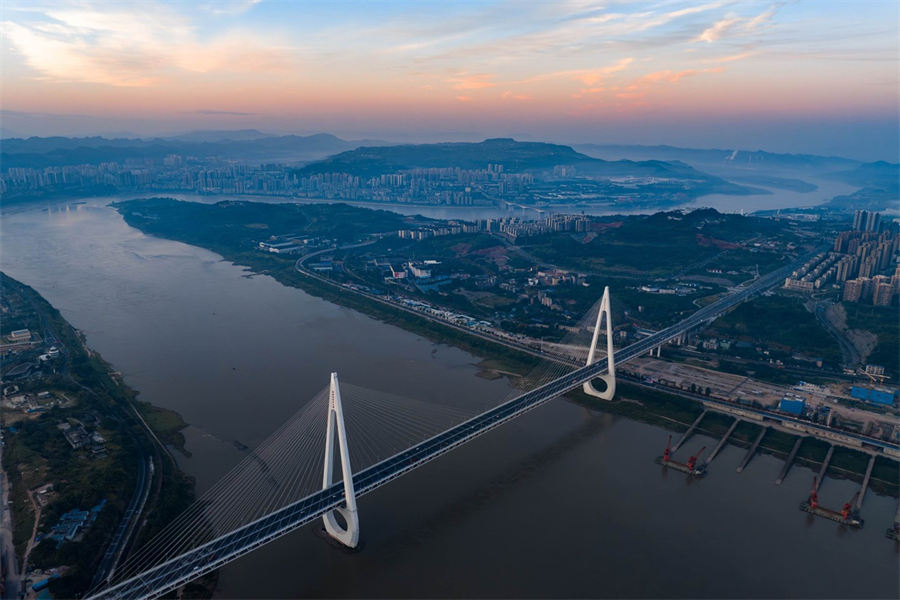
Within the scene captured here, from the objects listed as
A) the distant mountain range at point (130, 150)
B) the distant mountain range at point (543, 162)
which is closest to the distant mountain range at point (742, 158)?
the distant mountain range at point (543, 162)

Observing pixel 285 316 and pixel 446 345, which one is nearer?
pixel 446 345

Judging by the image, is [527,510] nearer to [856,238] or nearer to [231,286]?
[231,286]

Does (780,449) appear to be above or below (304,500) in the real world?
below

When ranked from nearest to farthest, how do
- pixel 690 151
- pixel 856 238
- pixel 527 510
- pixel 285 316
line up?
pixel 527 510 < pixel 285 316 < pixel 856 238 < pixel 690 151

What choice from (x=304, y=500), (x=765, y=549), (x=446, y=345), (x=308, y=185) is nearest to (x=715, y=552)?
(x=765, y=549)

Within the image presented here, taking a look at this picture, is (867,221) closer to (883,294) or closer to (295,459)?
(883,294)

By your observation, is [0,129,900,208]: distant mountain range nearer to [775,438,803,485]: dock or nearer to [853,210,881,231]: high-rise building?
[853,210,881,231]: high-rise building

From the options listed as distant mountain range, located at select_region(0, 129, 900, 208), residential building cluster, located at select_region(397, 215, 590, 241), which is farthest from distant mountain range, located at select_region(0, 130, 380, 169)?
residential building cluster, located at select_region(397, 215, 590, 241)

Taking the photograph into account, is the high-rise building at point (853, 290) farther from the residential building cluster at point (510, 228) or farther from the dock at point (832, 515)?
the residential building cluster at point (510, 228)
